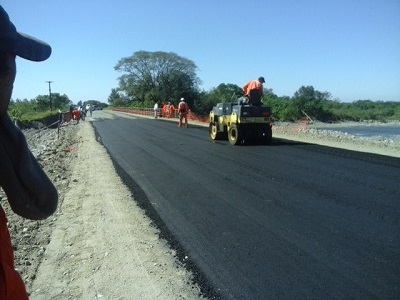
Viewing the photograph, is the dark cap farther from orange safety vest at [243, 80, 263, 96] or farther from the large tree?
the large tree

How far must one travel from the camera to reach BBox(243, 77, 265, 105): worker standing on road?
15.2 metres

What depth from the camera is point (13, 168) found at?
125cm

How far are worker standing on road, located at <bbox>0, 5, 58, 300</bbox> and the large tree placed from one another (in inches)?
2607

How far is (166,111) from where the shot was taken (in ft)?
143

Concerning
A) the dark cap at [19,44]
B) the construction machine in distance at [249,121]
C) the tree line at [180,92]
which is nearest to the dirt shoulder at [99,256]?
the dark cap at [19,44]

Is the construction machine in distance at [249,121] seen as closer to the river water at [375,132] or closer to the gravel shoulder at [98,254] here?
the gravel shoulder at [98,254]

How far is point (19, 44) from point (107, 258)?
387 cm

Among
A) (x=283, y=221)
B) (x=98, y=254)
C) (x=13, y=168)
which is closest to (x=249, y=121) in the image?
(x=283, y=221)

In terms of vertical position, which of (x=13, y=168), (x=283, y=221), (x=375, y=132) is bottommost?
(x=375, y=132)

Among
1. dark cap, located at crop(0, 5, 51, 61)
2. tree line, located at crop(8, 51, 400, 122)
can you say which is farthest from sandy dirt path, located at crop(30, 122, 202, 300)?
tree line, located at crop(8, 51, 400, 122)

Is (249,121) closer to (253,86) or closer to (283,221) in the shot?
(253,86)

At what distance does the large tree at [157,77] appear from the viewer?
68.6m

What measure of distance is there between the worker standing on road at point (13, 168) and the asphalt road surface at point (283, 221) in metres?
2.75

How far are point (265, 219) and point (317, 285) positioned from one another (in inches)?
83.5
